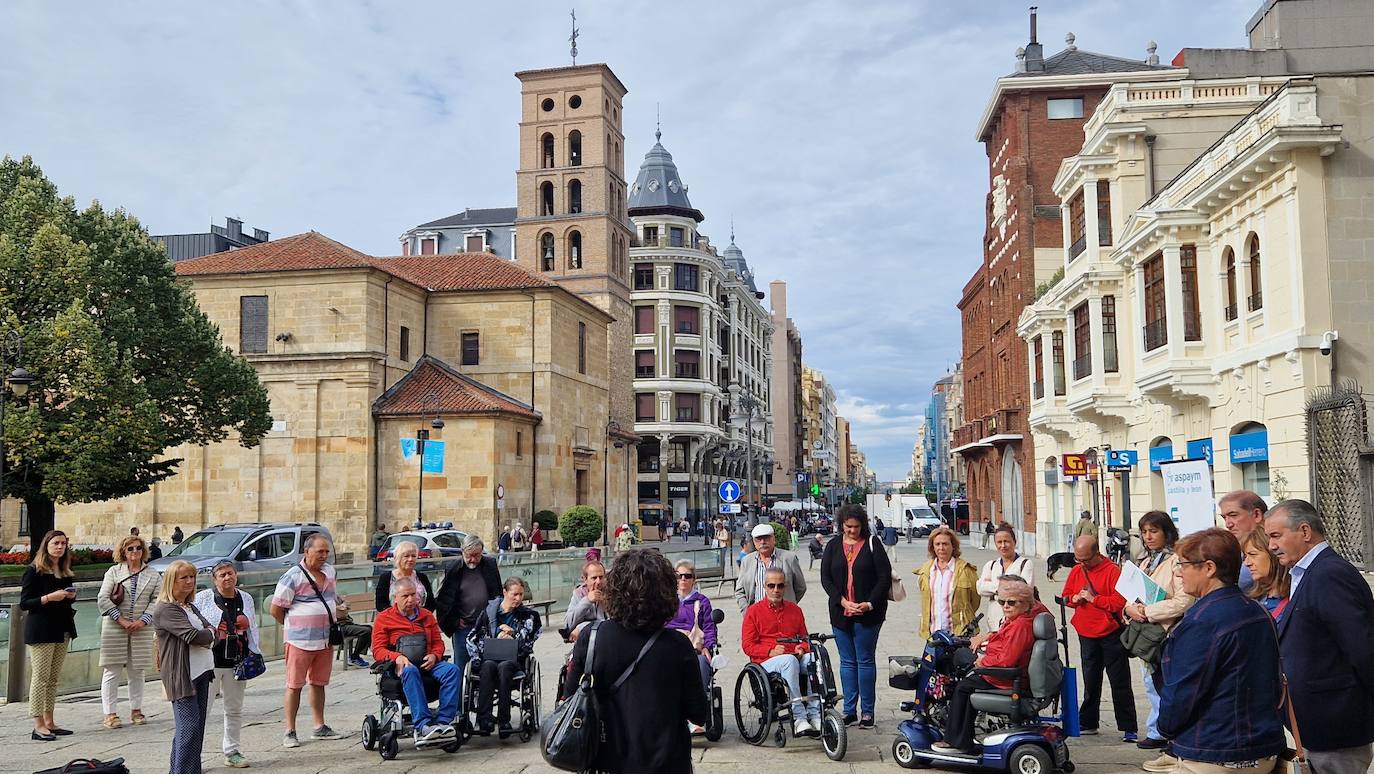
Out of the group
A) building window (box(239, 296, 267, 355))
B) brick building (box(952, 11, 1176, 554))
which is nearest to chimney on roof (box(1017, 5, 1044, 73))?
brick building (box(952, 11, 1176, 554))

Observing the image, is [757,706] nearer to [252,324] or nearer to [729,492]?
[729,492]

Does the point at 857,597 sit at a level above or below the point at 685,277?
below

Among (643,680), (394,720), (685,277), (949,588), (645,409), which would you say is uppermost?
(685,277)

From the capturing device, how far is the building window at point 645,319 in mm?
72375

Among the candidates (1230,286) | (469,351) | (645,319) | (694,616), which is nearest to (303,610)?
(694,616)

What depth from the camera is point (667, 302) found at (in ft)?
236

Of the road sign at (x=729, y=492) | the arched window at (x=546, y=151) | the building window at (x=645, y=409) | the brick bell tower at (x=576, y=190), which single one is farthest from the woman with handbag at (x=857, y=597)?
the building window at (x=645, y=409)

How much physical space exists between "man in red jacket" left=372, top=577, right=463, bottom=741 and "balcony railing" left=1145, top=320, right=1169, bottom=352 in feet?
60.4

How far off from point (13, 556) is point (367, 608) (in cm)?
1859

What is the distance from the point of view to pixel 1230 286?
21188 millimetres

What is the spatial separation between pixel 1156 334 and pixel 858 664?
1703 centimetres

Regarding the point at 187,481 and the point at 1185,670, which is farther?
the point at 187,481

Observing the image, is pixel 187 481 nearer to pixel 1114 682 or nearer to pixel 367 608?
pixel 367 608

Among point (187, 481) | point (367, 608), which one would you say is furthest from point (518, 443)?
Result: point (367, 608)
